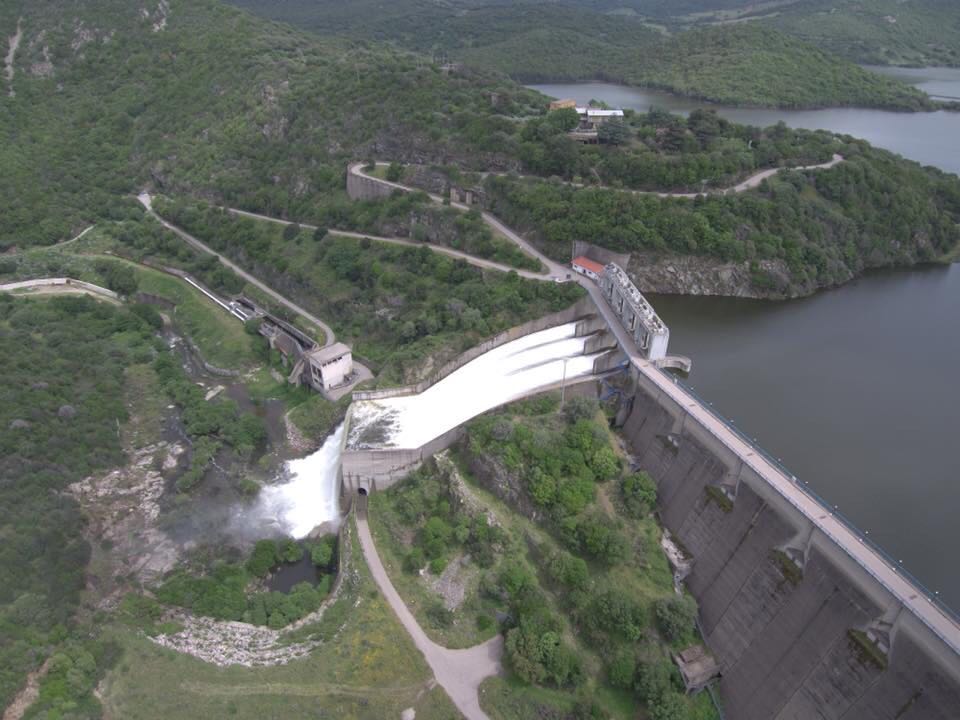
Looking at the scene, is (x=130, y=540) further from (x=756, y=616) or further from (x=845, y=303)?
(x=845, y=303)

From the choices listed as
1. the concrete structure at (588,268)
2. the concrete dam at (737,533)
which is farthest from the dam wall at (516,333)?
the concrete structure at (588,268)

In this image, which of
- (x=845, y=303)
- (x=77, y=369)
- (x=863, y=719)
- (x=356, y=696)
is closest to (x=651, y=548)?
(x=863, y=719)

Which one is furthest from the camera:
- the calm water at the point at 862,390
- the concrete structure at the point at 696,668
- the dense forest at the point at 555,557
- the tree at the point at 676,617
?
the calm water at the point at 862,390

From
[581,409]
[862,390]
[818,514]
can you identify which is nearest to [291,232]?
[581,409]

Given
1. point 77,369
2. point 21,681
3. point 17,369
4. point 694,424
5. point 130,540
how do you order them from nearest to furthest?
point 21,681
point 694,424
point 130,540
point 17,369
point 77,369

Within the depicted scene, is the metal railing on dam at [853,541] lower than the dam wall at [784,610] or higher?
higher

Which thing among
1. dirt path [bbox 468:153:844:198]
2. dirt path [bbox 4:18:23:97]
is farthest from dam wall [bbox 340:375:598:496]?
dirt path [bbox 4:18:23:97]

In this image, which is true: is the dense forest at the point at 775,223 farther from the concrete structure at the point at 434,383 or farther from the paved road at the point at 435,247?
the concrete structure at the point at 434,383
